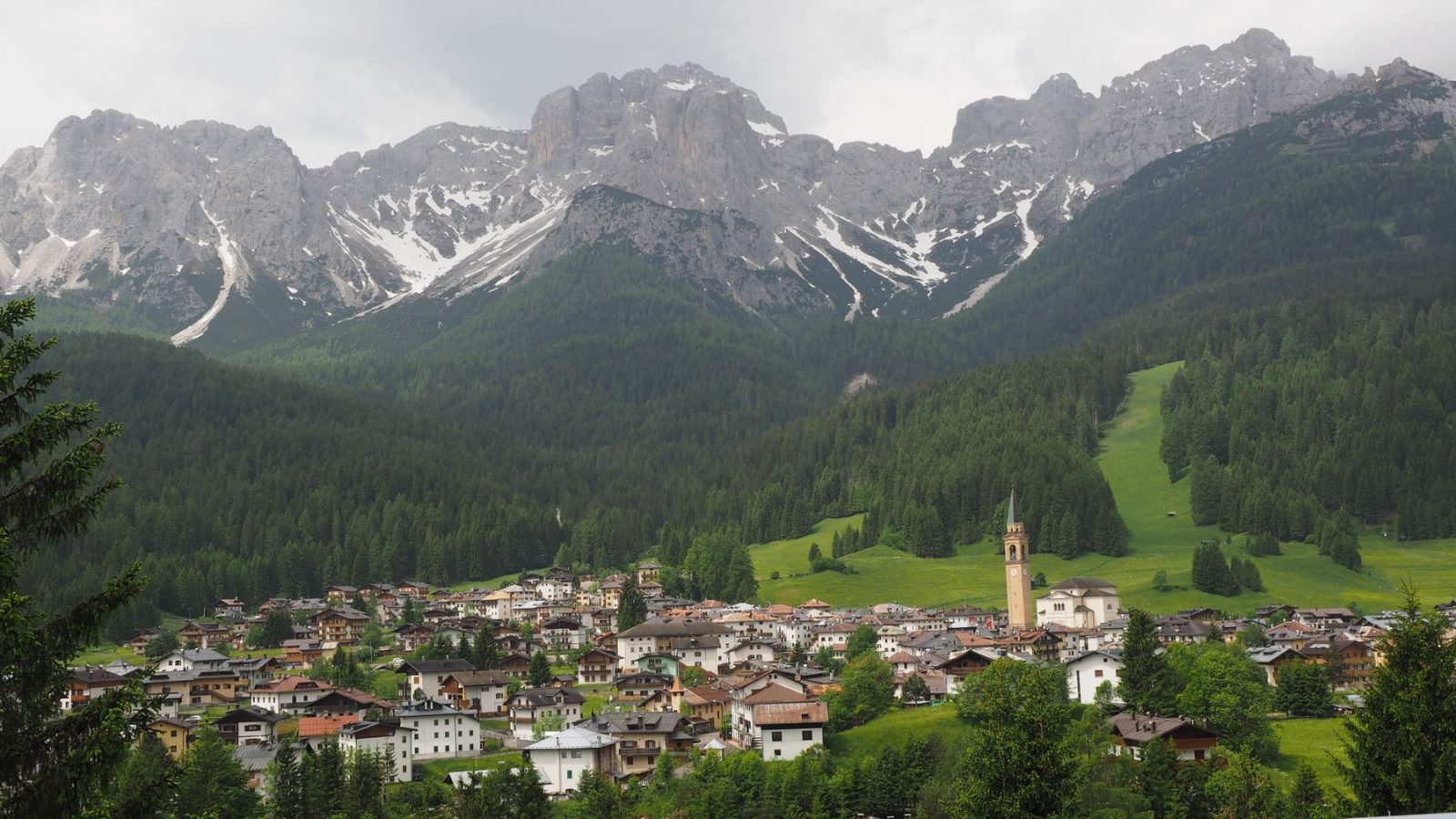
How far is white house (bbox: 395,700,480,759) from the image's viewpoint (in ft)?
334

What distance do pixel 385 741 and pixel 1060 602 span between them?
276 ft

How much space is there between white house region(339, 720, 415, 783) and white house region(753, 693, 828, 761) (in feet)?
84.8

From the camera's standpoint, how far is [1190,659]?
92375 millimetres

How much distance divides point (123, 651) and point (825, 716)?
94.9 metres

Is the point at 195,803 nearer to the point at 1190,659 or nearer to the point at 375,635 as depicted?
the point at 1190,659

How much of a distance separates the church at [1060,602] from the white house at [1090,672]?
47685mm

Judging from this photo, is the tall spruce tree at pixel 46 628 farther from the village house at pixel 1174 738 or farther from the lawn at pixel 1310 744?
the village house at pixel 1174 738

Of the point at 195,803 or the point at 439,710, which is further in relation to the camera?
the point at 439,710

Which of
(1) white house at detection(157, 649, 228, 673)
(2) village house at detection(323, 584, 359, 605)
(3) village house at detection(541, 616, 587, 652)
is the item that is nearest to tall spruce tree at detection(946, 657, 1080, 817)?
(1) white house at detection(157, 649, 228, 673)

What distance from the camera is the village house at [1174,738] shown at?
75.9m

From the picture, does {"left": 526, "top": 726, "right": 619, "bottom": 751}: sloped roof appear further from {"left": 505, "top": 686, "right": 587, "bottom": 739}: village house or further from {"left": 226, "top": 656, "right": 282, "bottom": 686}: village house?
{"left": 226, "top": 656, "right": 282, "bottom": 686}: village house

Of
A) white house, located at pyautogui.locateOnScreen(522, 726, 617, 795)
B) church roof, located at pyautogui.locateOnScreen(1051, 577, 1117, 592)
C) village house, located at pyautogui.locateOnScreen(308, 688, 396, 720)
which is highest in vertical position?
church roof, located at pyautogui.locateOnScreen(1051, 577, 1117, 592)

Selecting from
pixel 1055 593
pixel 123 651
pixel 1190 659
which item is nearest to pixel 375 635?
pixel 123 651

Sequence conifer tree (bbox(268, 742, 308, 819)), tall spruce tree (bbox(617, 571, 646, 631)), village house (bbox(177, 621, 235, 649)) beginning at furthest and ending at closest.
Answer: village house (bbox(177, 621, 235, 649)), tall spruce tree (bbox(617, 571, 646, 631)), conifer tree (bbox(268, 742, 308, 819))
